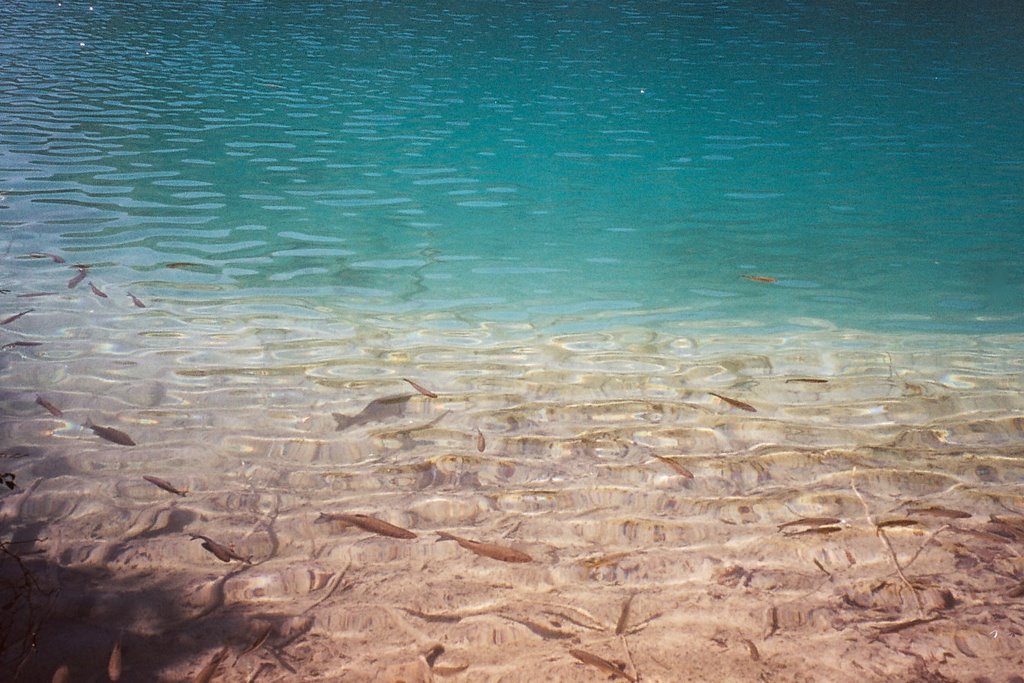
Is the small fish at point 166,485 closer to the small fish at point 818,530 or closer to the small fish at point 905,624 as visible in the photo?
the small fish at point 818,530

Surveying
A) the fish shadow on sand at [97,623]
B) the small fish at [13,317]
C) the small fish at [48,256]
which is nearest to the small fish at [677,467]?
the fish shadow on sand at [97,623]

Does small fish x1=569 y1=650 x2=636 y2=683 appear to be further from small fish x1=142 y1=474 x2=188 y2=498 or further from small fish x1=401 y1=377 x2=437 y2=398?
small fish x1=401 y1=377 x2=437 y2=398

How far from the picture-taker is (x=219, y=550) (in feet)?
9.41

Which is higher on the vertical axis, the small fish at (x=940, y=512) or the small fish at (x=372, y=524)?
the small fish at (x=940, y=512)

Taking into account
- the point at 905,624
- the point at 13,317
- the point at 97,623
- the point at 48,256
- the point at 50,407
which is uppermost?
the point at 905,624

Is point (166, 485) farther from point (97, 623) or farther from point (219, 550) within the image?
point (97, 623)

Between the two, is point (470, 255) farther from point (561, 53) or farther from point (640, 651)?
point (561, 53)

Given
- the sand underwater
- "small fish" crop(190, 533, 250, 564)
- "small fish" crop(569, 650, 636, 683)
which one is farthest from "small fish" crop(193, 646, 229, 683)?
"small fish" crop(569, 650, 636, 683)

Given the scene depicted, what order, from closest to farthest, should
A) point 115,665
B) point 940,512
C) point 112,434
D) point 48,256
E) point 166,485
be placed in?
1. point 115,665
2. point 940,512
3. point 166,485
4. point 112,434
5. point 48,256

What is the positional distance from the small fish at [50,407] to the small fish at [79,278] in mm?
2178

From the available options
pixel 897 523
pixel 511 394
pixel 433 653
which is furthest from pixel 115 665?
pixel 897 523

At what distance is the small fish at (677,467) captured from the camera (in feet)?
11.6

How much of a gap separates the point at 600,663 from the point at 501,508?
1.02m

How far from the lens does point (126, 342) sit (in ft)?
16.5
